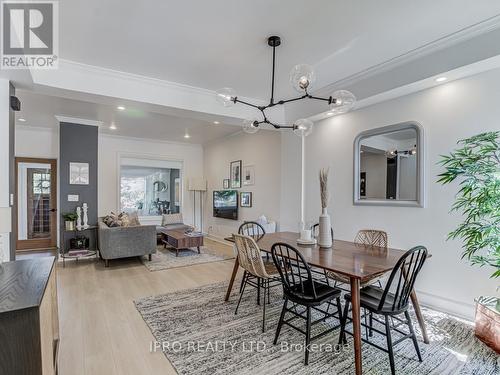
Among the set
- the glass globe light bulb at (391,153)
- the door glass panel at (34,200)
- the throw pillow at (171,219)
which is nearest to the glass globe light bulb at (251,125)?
the glass globe light bulb at (391,153)

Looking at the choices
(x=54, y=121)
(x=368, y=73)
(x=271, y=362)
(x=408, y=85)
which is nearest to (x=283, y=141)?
(x=368, y=73)

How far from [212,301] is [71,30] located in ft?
10.2

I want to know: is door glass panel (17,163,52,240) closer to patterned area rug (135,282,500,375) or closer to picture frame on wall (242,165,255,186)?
picture frame on wall (242,165,255,186)

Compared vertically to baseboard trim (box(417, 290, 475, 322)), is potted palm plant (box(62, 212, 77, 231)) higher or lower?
higher

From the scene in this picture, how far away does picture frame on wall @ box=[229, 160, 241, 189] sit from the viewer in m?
6.46

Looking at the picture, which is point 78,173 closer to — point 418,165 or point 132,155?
point 132,155

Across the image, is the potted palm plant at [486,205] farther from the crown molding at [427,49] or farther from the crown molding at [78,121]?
the crown molding at [78,121]

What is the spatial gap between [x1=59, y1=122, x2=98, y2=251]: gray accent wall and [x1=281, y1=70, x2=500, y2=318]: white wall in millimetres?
5009

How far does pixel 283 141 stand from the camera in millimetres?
4855

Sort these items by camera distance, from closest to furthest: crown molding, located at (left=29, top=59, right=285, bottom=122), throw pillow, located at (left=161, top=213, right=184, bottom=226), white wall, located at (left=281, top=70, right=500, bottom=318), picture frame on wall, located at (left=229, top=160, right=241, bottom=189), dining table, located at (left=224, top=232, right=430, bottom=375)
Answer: dining table, located at (left=224, top=232, right=430, bottom=375), white wall, located at (left=281, top=70, right=500, bottom=318), crown molding, located at (left=29, top=59, right=285, bottom=122), picture frame on wall, located at (left=229, top=160, right=241, bottom=189), throw pillow, located at (left=161, top=213, right=184, bottom=226)

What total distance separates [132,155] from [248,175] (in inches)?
134

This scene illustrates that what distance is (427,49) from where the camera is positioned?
266 cm

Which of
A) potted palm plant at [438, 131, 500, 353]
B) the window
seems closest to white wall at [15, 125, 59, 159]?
the window

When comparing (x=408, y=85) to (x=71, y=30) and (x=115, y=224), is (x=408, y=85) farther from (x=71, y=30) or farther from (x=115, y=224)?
(x=115, y=224)
